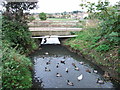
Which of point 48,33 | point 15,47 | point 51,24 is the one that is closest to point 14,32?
point 15,47

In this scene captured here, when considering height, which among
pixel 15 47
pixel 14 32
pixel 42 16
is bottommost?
pixel 15 47

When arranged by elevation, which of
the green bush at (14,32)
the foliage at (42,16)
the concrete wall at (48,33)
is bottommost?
the concrete wall at (48,33)

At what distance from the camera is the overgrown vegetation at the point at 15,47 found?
2.30 meters

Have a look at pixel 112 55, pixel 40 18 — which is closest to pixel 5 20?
pixel 112 55

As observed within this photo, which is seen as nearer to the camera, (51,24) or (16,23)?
(16,23)

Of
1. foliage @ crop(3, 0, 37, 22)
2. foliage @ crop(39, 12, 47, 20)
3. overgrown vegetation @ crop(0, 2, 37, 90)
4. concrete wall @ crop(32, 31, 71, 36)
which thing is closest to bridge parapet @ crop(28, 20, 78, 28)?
concrete wall @ crop(32, 31, 71, 36)

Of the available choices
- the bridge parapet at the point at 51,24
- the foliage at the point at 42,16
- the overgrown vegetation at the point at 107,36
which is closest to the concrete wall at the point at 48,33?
the bridge parapet at the point at 51,24

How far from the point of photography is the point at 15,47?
10.1 feet

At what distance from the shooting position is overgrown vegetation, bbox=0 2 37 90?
2.30m

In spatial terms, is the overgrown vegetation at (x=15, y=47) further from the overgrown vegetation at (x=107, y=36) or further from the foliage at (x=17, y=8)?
the overgrown vegetation at (x=107, y=36)

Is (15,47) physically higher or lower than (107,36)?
lower

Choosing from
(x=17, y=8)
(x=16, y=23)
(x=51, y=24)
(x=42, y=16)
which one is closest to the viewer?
(x=16, y=23)

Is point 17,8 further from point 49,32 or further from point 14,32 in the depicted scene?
point 49,32

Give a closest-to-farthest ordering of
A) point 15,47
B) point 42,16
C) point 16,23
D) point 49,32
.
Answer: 1. point 15,47
2. point 16,23
3. point 49,32
4. point 42,16
